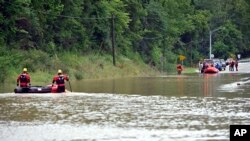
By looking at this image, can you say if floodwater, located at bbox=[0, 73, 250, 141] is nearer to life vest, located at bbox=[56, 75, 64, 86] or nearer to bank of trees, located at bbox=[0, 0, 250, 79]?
life vest, located at bbox=[56, 75, 64, 86]

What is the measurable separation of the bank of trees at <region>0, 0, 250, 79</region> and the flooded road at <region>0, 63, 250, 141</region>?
25.9 metres

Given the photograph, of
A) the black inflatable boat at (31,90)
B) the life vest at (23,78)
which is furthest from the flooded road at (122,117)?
the life vest at (23,78)

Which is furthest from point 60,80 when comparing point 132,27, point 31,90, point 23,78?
point 132,27

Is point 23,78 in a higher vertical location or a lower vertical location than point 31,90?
higher

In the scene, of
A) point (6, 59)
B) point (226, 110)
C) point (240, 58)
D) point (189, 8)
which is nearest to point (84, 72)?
point (6, 59)

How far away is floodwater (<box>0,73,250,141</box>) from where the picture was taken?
62.8 feet

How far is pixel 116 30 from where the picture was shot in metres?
79.9

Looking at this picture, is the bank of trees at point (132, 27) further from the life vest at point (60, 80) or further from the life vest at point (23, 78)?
the life vest at point (60, 80)

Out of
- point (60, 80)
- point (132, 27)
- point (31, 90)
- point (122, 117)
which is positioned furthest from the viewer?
point (132, 27)

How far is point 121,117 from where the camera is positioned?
78.6 ft

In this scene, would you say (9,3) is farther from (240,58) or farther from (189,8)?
(240,58)

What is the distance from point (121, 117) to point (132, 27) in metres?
65.9

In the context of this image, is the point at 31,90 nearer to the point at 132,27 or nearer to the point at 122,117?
the point at 122,117

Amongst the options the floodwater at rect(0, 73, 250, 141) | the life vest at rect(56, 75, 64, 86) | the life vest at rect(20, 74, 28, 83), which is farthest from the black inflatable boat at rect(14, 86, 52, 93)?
the floodwater at rect(0, 73, 250, 141)
